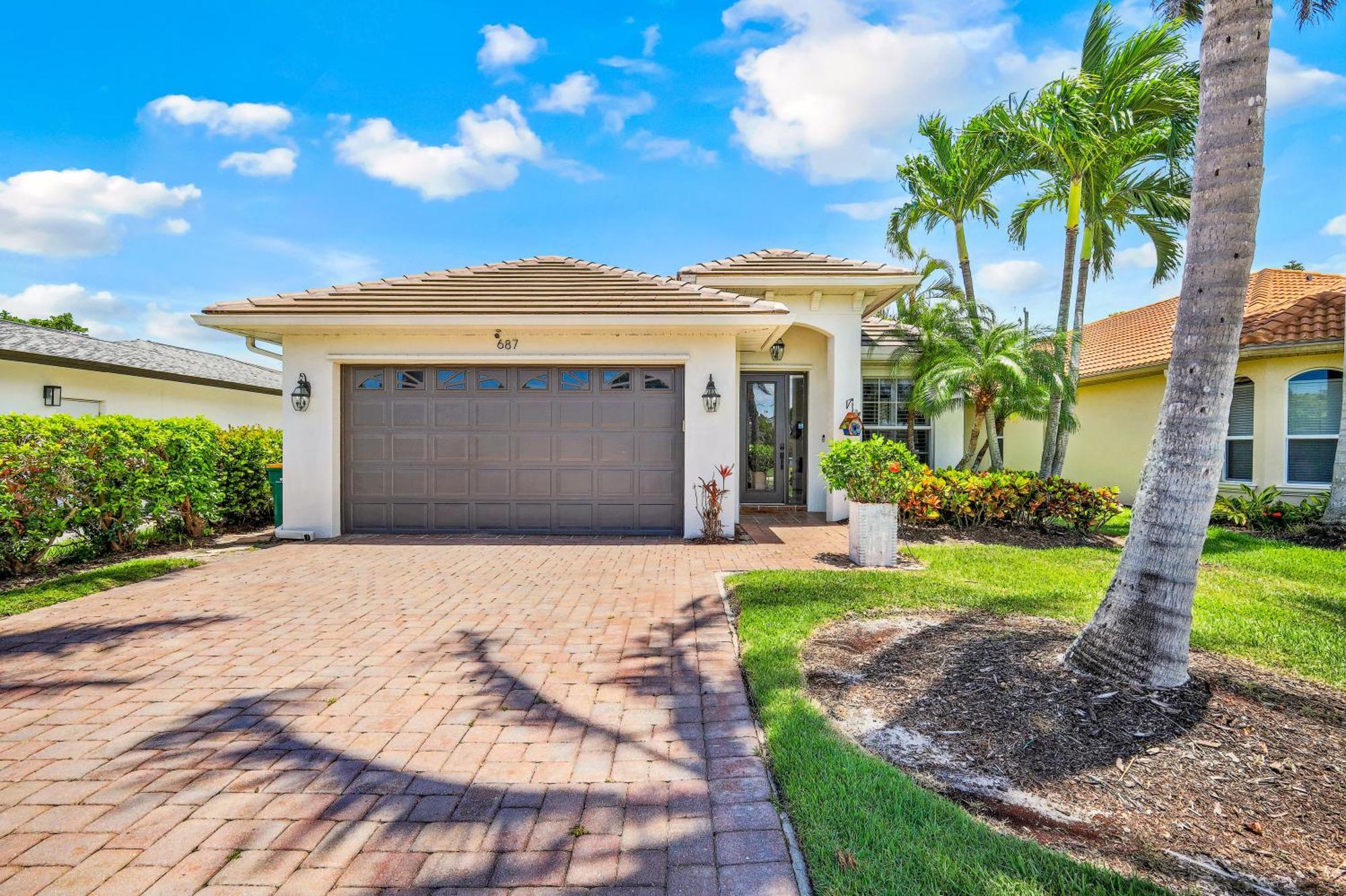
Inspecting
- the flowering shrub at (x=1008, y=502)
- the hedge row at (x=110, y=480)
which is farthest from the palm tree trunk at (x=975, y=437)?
the hedge row at (x=110, y=480)

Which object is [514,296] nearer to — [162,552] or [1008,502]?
[162,552]

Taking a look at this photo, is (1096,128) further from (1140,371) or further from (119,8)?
(119,8)

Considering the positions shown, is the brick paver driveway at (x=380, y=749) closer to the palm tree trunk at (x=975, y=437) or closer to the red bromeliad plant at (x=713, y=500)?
the red bromeliad plant at (x=713, y=500)

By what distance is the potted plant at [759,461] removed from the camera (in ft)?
38.8

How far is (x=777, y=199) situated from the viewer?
45.5 ft

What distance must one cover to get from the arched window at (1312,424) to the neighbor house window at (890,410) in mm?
5839

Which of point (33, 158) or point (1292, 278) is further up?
point (33, 158)

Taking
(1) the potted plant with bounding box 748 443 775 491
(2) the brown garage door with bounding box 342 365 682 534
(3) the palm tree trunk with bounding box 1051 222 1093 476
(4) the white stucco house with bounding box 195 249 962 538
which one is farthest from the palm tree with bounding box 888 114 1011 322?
(2) the brown garage door with bounding box 342 365 682 534

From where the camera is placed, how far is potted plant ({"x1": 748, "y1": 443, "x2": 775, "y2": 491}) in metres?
11.8

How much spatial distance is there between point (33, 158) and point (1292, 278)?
26142 millimetres

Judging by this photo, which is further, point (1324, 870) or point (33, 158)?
point (33, 158)

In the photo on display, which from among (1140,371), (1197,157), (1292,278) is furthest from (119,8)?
(1292,278)

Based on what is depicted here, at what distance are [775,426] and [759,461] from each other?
0.77 meters

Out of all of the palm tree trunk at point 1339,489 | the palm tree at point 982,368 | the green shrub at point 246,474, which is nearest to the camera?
the palm tree trunk at point 1339,489
